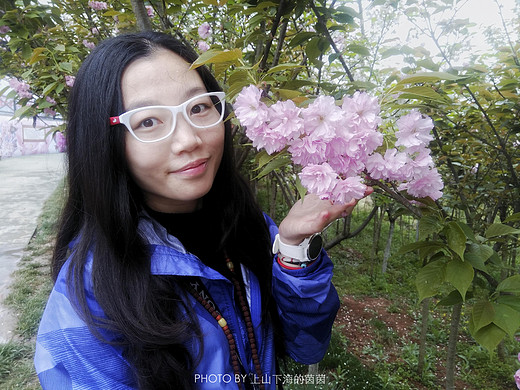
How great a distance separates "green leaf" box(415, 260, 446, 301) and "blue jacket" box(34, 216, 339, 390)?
29cm

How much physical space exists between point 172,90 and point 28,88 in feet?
7.27

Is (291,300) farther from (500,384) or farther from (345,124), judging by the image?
(500,384)

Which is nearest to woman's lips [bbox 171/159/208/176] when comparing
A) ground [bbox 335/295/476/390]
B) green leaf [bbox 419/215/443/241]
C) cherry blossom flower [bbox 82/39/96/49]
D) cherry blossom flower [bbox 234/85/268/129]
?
cherry blossom flower [bbox 234/85/268/129]

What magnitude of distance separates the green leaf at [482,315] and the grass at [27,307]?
4.69 ft

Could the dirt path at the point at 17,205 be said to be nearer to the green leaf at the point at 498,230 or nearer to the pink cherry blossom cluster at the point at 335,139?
the pink cherry blossom cluster at the point at 335,139

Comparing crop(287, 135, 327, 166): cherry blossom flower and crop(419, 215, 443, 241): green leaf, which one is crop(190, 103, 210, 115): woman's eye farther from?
crop(419, 215, 443, 241): green leaf

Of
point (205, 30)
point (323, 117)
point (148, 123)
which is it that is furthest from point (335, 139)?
point (205, 30)

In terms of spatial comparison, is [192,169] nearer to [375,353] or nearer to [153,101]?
[153,101]

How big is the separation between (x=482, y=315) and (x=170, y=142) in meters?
0.92

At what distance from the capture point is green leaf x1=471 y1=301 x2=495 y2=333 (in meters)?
0.90

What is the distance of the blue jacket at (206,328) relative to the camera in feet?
2.95

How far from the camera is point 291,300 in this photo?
1.17 metres

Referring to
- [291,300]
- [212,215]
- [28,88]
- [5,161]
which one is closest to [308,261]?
[291,300]

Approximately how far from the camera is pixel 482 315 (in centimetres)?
92
